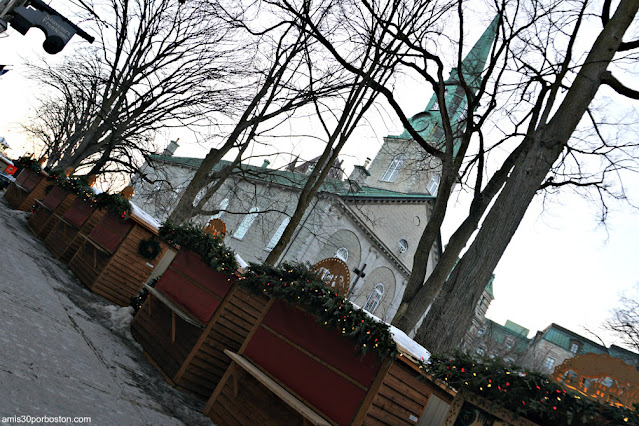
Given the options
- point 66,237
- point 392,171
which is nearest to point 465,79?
point 66,237

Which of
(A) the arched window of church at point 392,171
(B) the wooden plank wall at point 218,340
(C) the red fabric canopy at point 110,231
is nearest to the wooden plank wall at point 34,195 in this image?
(C) the red fabric canopy at point 110,231

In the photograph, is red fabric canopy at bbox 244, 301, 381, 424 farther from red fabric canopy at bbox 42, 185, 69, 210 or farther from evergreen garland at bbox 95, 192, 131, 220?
red fabric canopy at bbox 42, 185, 69, 210

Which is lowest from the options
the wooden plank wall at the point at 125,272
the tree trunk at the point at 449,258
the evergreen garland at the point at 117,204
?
the wooden plank wall at the point at 125,272

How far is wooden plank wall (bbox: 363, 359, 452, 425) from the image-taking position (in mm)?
5766

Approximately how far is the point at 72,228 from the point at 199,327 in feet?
33.3

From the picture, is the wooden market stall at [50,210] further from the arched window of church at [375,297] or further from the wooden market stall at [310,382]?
the arched window of church at [375,297]

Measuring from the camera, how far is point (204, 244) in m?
9.67

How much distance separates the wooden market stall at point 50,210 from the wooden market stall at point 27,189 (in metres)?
2.64

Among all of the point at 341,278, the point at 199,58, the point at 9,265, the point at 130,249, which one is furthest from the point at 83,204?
the point at 341,278

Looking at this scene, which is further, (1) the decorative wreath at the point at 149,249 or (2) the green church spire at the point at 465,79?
(1) the decorative wreath at the point at 149,249

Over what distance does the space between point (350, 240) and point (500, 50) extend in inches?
720

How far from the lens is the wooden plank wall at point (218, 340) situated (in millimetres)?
8672

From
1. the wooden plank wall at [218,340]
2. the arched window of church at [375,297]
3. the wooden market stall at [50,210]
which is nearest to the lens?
the wooden plank wall at [218,340]

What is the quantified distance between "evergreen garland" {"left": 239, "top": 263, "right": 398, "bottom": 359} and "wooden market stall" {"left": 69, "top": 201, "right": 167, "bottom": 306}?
629cm
